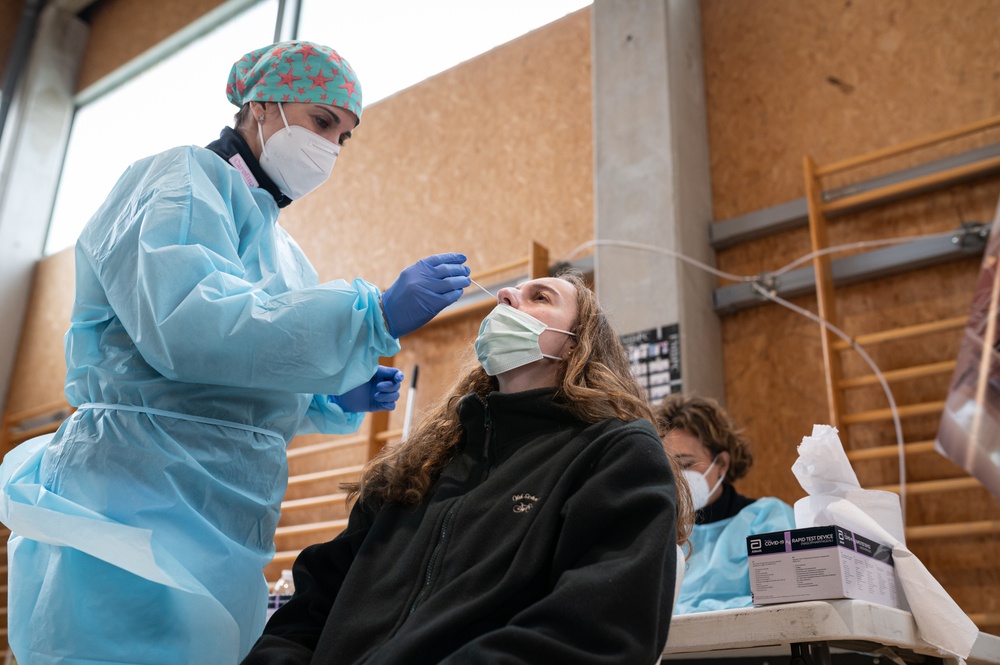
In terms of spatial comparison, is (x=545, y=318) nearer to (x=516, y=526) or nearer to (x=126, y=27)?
(x=516, y=526)

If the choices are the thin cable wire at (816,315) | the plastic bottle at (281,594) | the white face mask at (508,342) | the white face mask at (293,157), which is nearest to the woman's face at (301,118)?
the white face mask at (293,157)

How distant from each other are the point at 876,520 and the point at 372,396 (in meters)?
0.91

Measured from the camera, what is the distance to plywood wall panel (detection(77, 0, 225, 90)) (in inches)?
219

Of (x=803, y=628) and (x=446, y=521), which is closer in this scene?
(x=803, y=628)

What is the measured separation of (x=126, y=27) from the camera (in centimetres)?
599

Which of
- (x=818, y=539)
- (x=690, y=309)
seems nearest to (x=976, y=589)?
(x=690, y=309)

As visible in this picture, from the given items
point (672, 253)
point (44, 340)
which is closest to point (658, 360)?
point (672, 253)

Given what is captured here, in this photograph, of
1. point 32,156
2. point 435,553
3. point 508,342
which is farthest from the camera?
point 32,156

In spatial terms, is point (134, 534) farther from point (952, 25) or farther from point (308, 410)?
point (952, 25)

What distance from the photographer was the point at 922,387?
8.36 feet

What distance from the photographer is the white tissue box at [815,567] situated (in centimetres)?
113

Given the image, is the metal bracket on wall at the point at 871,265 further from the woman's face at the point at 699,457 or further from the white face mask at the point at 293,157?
the white face mask at the point at 293,157

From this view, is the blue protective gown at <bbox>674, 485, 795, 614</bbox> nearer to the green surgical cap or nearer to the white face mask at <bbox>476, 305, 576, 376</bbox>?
the white face mask at <bbox>476, 305, 576, 376</bbox>

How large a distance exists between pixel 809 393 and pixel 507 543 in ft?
6.10
